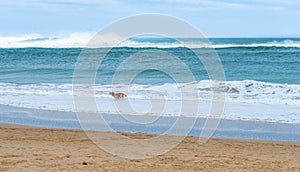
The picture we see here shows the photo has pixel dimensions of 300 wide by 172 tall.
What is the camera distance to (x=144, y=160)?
7.10m

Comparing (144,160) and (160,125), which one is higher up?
(160,125)

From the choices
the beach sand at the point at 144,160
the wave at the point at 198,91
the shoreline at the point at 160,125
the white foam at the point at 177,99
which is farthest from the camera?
the wave at the point at 198,91

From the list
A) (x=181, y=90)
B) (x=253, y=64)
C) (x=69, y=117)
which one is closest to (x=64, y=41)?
(x=253, y=64)

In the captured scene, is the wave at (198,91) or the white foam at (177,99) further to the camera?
the wave at (198,91)

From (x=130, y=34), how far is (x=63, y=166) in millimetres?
1928

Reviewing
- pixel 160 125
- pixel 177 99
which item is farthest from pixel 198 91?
pixel 160 125

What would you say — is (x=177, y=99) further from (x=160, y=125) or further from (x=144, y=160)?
(x=144, y=160)

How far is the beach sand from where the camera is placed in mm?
6691

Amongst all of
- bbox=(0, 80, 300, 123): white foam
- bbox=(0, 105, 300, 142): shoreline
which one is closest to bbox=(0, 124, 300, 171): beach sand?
bbox=(0, 105, 300, 142): shoreline

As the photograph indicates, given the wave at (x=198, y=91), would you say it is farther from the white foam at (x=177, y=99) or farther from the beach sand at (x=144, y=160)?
the beach sand at (x=144, y=160)

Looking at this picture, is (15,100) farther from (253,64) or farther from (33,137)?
(253,64)

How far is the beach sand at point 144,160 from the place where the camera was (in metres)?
6.69

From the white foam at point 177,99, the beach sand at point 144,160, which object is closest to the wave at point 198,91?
the white foam at point 177,99

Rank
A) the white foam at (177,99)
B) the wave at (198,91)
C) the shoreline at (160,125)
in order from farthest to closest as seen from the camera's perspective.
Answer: the wave at (198,91), the white foam at (177,99), the shoreline at (160,125)
